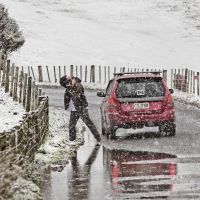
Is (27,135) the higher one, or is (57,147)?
(27,135)

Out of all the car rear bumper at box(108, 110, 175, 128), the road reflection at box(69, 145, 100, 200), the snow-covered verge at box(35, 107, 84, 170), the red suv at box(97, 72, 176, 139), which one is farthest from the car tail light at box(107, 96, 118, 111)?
the road reflection at box(69, 145, 100, 200)

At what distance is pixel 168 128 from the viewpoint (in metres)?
18.7

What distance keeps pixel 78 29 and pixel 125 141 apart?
62946 millimetres

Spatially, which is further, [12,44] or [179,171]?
[12,44]

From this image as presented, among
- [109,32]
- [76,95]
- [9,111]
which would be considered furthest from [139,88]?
[109,32]

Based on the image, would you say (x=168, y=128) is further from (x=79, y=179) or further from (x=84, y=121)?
(x=79, y=179)

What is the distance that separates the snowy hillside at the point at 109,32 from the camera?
7075 centimetres

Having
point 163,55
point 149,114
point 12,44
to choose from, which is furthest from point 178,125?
point 163,55

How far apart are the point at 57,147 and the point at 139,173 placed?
4195mm

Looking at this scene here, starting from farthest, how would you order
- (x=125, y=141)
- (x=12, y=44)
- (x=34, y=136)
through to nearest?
(x=12, y=44), (x=125, y=141), (x=34, y=136)

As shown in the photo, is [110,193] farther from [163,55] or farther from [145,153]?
[163,55]

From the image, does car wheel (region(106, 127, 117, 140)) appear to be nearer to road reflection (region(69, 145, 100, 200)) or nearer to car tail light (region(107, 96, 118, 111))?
car tail light (region(107, 96, 118, 111))

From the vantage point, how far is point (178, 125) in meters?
21.8

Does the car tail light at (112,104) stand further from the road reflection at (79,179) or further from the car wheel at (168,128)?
the road reflection at (79,179)
